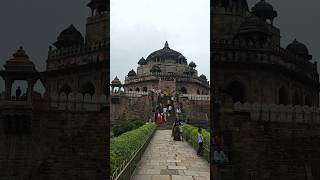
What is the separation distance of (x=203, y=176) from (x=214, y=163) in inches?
5.5

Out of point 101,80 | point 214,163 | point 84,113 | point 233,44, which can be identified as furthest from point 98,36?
point 214,163

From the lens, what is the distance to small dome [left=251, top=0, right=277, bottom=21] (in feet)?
11.9

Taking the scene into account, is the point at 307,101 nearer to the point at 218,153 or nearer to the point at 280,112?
the point at 280,112

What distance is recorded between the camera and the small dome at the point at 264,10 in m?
3.62

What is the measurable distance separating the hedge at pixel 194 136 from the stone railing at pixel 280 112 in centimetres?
37

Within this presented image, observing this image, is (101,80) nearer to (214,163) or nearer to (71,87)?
(71,87)

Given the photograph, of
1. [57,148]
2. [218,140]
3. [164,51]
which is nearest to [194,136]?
[218,140]

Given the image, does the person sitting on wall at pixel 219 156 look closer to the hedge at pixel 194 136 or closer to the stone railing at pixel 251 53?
the hedge at pixel 194 136

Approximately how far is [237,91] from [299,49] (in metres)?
0.74

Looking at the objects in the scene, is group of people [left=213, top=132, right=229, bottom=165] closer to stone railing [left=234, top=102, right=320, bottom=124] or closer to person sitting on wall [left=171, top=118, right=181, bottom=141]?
stone railing [left=234, top=102, right=320, bottom=124]

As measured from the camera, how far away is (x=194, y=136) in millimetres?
3715

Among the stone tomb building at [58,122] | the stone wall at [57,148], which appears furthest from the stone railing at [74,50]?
the stone wall at [57,148]

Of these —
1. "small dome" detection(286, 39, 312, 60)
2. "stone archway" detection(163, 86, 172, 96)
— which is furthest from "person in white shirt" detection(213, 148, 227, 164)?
"stone archway" detection(163, 86, 172, 96)

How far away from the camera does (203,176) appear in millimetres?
3295
